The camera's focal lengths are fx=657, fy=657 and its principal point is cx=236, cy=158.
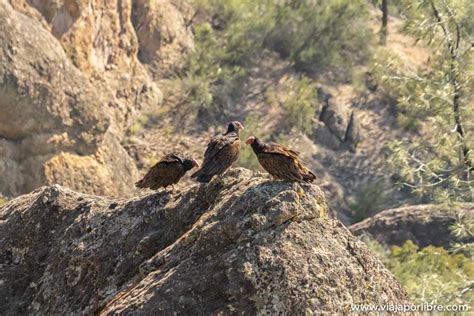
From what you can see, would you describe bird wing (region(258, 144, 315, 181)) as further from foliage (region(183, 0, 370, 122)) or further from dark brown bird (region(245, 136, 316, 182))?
foliage (region(183, 0, 370, 122))

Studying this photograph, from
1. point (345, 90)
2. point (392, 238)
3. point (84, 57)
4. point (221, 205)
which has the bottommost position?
point (392, 238)

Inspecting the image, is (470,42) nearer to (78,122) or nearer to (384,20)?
(78,122)

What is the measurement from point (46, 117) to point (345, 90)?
19.3m

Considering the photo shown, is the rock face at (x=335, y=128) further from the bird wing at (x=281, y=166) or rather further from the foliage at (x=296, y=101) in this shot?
the bird wing at (x=281, y=166)

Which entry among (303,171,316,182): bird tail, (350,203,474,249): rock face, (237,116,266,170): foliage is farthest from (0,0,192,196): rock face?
(303,171,316,182): bird tail

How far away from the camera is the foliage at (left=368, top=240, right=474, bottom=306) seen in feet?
42.5

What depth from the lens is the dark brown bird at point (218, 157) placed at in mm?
6793

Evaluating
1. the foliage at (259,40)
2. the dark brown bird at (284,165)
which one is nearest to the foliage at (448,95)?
the dark brown bird at (284,165)

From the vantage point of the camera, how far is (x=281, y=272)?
210 inches

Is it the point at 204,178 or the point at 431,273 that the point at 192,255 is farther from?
the point at 431,273

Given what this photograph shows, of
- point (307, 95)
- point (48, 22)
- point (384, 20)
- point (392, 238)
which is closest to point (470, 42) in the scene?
point (392, 238)

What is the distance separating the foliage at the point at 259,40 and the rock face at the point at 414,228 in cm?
815

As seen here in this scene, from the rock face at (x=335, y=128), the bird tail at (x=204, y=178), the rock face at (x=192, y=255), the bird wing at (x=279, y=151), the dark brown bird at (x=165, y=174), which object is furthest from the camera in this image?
the rock face at (x=335, y=128)

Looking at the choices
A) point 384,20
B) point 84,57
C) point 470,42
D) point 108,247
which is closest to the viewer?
point 108,247
